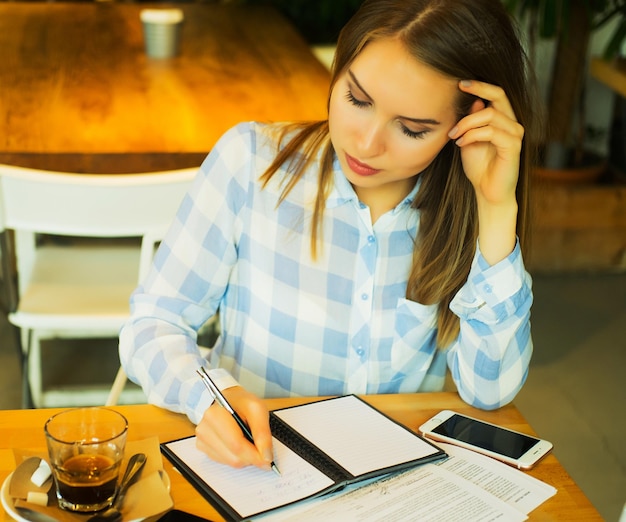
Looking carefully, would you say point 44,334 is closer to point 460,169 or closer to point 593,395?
point 460,169

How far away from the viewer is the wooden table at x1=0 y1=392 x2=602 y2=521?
1.02 m

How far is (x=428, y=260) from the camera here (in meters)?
1.38

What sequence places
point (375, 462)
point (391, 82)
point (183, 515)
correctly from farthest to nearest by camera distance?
point (391, 82) → point (375, 462) → point (183, 515)

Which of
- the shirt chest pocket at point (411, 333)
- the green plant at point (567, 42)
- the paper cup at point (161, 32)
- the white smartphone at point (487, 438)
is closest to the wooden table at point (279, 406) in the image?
the white smartphone at point (487, 438)

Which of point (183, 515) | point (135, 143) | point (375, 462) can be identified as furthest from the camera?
point (135, 143)

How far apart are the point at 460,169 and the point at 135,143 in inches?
A: 39.6

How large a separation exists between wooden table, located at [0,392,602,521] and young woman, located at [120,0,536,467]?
3 cm

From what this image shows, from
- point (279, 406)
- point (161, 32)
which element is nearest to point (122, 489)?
point (279, 406)

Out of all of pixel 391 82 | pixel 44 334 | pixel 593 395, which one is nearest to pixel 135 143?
pixel 44 334

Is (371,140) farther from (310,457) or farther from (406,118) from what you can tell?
(310,457)

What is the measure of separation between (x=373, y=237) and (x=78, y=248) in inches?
46.7

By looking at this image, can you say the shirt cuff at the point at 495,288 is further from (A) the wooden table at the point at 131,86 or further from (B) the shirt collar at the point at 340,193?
(A) the wooden table at the point at 131,86

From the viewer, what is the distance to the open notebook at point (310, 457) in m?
0.99

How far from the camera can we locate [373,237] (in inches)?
54.3
